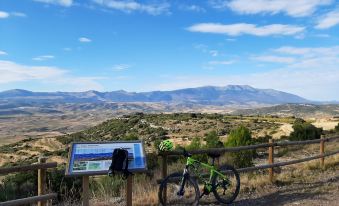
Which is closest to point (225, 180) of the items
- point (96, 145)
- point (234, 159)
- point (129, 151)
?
point (129, 151)

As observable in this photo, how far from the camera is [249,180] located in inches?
480

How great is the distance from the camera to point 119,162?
8.08m

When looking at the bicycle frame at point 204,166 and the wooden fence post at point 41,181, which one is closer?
the wooden fence post at point 41,181

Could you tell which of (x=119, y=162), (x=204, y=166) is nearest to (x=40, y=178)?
(x=119, y=162)

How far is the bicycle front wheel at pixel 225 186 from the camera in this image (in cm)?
972

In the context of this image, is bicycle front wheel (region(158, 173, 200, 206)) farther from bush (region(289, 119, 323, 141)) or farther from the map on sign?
bush (region(289, 119, 323, 141))

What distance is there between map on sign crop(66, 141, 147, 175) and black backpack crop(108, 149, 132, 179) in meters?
0.14

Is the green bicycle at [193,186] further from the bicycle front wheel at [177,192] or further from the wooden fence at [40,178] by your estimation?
the wooden fence at [40,178]

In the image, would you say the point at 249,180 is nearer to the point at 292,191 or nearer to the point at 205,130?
the point at 292,191

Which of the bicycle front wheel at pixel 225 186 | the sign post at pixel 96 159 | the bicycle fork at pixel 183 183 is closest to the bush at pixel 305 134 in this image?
the bicycle front wheel at pixel 225 186

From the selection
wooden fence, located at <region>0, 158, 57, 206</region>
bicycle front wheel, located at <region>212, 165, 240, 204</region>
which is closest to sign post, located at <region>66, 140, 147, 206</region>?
wooden fence, located at <region>0, 158, 57, 206</region>

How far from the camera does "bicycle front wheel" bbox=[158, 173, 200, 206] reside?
9.24 metres

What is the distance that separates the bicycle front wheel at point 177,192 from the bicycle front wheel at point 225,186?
1.77ft

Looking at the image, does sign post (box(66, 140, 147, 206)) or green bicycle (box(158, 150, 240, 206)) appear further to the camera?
green bicycle (box(158, 150, 240, 206))
